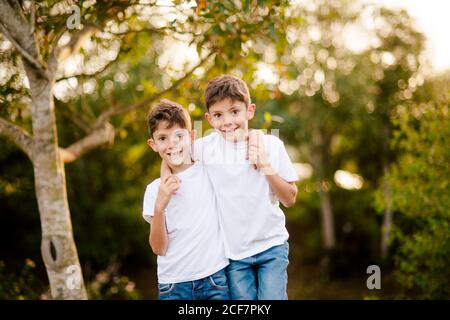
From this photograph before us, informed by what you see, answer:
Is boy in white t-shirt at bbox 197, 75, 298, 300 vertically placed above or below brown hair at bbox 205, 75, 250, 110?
below

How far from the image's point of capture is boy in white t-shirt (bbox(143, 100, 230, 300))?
107 inches

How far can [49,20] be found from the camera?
148 inches

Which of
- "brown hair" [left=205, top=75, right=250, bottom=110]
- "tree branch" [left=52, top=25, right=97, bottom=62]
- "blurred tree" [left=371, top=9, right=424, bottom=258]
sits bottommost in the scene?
"brown hair" [left=205, top=75, right=250, bottom=110]

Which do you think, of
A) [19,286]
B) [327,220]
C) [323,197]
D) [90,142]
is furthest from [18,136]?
[327,220]

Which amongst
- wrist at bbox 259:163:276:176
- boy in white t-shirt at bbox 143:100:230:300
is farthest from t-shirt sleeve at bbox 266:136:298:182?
boy in white t-shirt at bbox 143:100:230:300

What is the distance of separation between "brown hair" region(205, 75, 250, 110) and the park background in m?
0.70

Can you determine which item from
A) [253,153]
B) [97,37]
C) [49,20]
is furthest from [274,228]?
[97,37]

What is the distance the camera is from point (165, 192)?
2605 millimetres

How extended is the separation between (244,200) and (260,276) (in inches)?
17.4

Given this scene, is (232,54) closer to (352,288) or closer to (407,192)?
(407,192)

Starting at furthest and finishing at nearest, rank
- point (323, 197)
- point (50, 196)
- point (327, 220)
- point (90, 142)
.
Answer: point (327, 220) → point (323, 197) → point (90, 142) → point (50, 196)

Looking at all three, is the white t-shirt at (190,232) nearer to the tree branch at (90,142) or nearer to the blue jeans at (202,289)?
the blue jeans at (202,289)

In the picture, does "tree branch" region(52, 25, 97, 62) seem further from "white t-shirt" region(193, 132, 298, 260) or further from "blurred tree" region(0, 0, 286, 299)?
"white t-shirt" region(193, 132, 298, 260)

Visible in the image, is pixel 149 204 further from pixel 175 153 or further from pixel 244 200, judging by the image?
pixel 244 200
